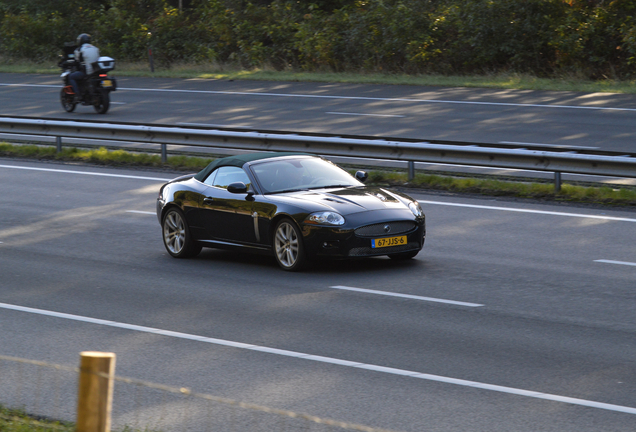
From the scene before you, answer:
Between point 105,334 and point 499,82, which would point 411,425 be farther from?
point 499,82

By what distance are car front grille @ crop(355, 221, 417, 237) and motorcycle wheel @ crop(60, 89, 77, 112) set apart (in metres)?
19.7

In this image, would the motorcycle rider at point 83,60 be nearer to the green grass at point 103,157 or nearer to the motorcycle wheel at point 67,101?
the motorcycle wheel at point 67,101

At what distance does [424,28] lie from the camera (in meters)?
36.9

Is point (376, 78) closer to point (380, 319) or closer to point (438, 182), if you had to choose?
point (438, 182)

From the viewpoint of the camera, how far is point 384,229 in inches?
414

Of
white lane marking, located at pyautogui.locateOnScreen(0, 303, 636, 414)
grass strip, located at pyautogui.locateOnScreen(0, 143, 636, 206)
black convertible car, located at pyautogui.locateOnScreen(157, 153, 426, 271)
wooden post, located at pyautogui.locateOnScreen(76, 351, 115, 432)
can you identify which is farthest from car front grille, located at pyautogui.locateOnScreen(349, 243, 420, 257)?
wooden post, located at pyautogui.locateOnScreen(76, 351, 115, 432)

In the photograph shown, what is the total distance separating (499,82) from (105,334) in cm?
2466

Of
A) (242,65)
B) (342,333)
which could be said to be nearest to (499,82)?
(242,65)

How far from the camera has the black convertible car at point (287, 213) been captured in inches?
412

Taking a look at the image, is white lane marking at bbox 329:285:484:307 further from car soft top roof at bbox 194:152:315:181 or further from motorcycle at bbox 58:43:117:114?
motorcycle at bbox 58:43:117:114

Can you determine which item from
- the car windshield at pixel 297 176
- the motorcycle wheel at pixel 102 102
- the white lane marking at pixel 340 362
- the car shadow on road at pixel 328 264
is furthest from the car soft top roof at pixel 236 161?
the motorcycle wheel at pixel 102 102

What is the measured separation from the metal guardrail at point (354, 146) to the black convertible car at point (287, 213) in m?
4.34

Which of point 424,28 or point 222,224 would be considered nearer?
point 222,224

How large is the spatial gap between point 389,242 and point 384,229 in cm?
16
